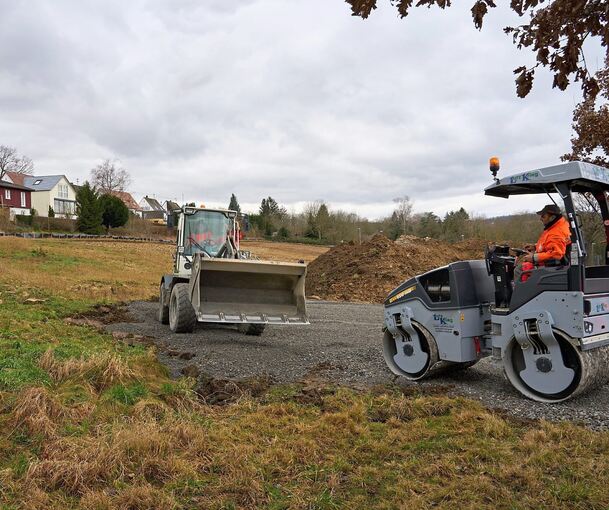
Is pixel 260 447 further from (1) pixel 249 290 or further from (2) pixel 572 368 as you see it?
(1) pixel 249 290

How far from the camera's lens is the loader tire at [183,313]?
959 centimetres

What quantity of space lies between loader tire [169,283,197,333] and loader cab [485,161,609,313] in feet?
18.0

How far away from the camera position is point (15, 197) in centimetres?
5956

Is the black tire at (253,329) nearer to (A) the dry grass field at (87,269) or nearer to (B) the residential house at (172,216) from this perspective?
(B) the residential house at (172,216)


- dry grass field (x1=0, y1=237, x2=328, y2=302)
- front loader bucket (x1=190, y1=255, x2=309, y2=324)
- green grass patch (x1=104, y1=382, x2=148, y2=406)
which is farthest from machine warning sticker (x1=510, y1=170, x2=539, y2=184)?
dry grass field (x1=0, y1=237, x2=328, y2=302)

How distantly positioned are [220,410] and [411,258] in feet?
56.7

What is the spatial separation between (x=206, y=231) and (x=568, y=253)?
24.2 feet

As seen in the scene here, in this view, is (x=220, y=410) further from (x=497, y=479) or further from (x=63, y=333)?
(x=63, y=333)

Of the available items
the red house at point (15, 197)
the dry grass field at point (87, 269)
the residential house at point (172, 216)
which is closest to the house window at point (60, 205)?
the red house at point (15, 197)

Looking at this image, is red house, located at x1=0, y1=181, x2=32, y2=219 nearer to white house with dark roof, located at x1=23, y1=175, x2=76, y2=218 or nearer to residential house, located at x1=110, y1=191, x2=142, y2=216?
white house with dark roof, located at x1=23, y1=175, x2=76, y2=218

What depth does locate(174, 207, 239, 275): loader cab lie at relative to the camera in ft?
36.0

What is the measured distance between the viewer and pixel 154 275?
78.0ft

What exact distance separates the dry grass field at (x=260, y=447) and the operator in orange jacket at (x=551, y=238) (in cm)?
170

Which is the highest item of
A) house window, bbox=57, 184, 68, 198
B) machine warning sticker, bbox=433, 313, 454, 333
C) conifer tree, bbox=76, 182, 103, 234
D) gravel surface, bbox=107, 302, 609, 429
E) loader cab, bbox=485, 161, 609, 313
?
house window, bbox=57, 184, 68, 198
